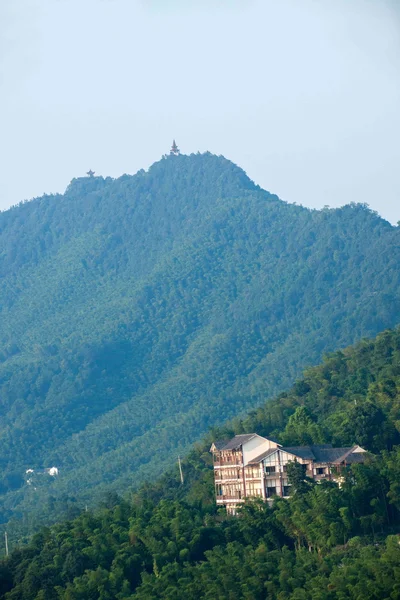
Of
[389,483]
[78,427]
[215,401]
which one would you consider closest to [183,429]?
[215,401]

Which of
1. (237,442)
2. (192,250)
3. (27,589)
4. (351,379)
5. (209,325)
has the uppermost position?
(192,250)

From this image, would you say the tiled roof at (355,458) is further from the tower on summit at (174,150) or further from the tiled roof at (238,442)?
the tower on summit at (174,150)

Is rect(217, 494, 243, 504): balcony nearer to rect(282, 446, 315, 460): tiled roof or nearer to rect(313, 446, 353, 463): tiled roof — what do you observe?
rect(282, 446, 315, 460): tiled roof

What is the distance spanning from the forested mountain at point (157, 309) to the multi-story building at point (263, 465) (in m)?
23.9

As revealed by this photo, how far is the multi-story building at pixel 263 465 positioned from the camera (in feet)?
212

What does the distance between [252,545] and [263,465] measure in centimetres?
650

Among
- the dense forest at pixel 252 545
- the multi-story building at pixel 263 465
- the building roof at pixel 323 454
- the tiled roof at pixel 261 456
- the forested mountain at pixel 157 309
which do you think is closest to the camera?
the dense forest at pixel 252 545

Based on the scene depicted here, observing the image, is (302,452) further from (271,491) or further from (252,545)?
(252,545)

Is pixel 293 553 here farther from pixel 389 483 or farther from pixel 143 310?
pixel 143 310

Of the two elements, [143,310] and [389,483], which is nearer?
[389,483]

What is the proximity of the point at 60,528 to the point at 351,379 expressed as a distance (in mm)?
21672

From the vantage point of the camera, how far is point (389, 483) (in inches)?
2420

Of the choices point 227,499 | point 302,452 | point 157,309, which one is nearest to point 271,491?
point 302,452

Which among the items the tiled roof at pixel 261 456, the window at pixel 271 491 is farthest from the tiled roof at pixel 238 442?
the window at pixel 271 491
